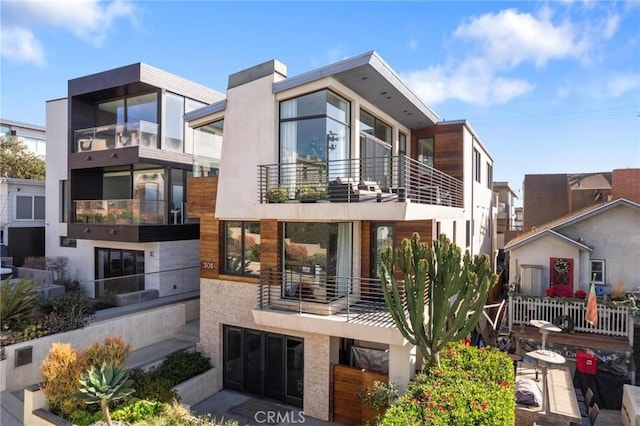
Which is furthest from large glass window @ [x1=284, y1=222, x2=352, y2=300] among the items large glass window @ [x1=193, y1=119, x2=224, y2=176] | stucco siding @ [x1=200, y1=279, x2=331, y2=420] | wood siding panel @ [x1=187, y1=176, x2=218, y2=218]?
large glass window @ [x1=193, y1=119, x2=224, y2=176]

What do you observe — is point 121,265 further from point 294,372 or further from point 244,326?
point 294,372

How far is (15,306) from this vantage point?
12211 millimetres

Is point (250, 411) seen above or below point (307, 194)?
below

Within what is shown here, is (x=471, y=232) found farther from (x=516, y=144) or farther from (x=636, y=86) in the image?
(x=516, y=144)

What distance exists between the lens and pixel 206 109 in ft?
44.8

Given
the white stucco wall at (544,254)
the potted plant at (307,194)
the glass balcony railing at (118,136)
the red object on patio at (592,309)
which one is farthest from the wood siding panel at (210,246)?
the red object on patio at (592,309)

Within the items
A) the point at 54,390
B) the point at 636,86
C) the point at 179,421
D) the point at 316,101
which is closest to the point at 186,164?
the point at 316,101

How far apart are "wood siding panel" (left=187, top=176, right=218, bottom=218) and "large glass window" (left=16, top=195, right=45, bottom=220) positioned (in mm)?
14350

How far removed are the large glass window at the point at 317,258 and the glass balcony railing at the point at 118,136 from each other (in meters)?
9.53

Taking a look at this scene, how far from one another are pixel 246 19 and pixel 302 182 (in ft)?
18.3

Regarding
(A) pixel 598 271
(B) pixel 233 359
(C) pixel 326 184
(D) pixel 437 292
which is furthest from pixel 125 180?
(A) pixel 598 271

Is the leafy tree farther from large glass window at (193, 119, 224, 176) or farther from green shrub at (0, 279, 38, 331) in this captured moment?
green shrub at (0, 279, 38, 331)

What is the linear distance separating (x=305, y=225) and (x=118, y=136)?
11.3 m

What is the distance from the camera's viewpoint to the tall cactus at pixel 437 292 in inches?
356
